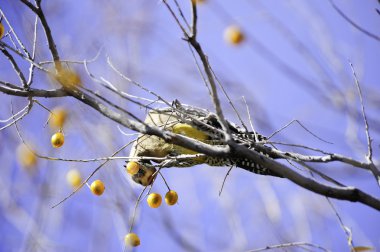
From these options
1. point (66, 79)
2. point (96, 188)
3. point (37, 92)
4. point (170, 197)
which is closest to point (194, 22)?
point (66, 79)

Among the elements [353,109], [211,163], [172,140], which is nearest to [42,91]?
[172,140]

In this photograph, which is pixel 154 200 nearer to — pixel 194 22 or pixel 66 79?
pixel 66 79

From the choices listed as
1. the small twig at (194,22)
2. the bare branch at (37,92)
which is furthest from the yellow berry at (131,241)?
the small twig at (194,22)

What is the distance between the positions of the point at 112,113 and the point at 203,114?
1327 millimetres

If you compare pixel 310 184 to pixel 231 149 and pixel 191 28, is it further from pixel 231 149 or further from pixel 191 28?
pixel 191 28

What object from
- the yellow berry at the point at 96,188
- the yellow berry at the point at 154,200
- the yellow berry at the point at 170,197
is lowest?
the yellow berry at the point at 170,197

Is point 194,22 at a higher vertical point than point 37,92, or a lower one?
lower

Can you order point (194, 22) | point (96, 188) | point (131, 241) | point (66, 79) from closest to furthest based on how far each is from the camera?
point (194, 22)
point (66, 79)
point (131, 241)
point (96, 188)

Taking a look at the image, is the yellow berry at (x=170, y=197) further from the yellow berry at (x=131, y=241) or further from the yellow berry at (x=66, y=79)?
the yellow berry at (x=66, y=79)

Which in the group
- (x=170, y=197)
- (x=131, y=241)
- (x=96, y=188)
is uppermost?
(x=96, y=188)

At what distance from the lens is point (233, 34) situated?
468cm

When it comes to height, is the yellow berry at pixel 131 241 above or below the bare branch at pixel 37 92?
below

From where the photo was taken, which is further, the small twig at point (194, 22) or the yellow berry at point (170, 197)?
the yellow berry at point (170, 197)

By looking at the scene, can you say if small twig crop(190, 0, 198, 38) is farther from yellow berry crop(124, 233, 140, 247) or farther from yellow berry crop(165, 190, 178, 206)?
yellow berry crop(124, 233, 140, 247)
